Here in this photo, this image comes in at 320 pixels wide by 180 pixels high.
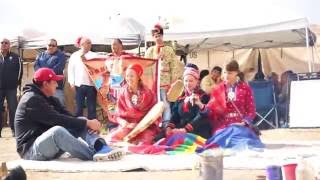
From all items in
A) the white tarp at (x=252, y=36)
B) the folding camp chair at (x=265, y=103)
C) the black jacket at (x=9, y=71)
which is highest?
the white tarp at (x=252, y=36)

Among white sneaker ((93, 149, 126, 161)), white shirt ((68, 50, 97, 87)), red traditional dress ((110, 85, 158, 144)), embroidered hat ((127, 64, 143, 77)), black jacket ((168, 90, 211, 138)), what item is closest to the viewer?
white sneaker ((93, 149, 126, 161))

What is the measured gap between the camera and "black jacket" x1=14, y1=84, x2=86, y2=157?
560 centimetres

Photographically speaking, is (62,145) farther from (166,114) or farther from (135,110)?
(166,114)

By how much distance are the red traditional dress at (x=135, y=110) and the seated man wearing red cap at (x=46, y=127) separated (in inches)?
42.1

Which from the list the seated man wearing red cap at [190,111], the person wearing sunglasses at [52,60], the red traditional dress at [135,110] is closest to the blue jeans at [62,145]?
the red traditional dress at [135,110]

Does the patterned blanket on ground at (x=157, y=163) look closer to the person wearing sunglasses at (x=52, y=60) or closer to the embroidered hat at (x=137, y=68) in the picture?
the embroidered hat at (x=137, y=68)

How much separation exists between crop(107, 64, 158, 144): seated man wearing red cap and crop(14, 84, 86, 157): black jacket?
1.27 meters

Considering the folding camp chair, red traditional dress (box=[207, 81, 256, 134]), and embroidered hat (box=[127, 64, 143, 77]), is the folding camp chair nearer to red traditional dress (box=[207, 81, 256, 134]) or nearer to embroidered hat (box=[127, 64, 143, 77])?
embroidered hat (box=[127, 64, 143, 77])

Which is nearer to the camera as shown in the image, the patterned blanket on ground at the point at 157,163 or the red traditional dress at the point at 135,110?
the patterned blanket on ground at the point at 157,163

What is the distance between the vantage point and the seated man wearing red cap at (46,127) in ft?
18.3

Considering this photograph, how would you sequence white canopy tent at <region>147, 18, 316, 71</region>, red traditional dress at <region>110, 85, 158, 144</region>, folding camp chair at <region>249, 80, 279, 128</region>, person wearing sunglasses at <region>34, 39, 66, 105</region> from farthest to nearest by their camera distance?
white canopy tent at <region>147, 18, 316, 71</region> → folding camp chair at <region>249, 80, 279, 128</region> → person wearing sunglasses at <region>34, 39, 66, 105</region> → red traditional dress at <region>110, 85, 158, 144</region>

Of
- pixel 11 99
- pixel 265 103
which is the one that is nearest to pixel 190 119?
pixel 11 99

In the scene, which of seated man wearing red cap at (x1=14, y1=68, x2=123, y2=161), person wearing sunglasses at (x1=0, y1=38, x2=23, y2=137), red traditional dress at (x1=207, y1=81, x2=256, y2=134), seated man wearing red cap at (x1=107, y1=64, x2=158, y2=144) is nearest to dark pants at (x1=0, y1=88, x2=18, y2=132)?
person wearing sunglasses at (x1=0, y1=38, x2=23, y2=137)

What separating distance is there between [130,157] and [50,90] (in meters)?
1.08
